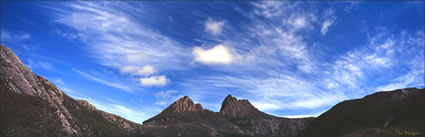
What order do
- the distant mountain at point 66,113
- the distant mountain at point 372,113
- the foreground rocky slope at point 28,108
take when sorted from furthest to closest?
the distant mountain at point 372,113 → the foreground rocky slope at point 28,108 → the distant mountain at point 66,113

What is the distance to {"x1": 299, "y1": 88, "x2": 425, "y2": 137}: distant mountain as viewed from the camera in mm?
121387

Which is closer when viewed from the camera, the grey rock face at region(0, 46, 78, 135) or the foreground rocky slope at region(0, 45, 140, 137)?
the foreground rocky slope at region(0, 45, 140, 137)

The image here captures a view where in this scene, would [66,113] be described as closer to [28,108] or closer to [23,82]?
[28,108]

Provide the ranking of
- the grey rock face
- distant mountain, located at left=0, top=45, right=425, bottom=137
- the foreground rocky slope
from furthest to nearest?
the grey rock face < the foreground rocky slope < distant mountain, located at left=0, top=45, right=425, bottom=137

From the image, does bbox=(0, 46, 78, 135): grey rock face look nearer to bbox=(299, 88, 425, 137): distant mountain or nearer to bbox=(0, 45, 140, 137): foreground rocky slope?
bbox=(0, 45, 140, 137): foreground rocky slope

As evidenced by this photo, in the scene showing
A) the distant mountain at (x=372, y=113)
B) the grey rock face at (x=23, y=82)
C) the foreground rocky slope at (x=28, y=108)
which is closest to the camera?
the foreground rocky slope at (x=28, y=108)

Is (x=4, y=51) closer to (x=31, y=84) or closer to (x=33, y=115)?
(x=31, y=84)

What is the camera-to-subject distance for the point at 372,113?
14650 centimetres

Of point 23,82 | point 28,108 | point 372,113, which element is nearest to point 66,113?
point 28,108

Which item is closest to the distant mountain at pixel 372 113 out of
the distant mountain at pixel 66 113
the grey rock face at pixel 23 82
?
the distant mountain at pixel 66 113

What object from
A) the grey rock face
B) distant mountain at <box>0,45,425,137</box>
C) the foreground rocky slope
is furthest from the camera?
the grey rock face

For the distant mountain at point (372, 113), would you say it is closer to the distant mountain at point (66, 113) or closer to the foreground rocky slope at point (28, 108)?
the distant mountain at point (66, 113)

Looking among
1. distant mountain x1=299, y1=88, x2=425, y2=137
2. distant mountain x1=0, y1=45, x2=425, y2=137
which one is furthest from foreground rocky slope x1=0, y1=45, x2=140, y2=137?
distant mountain x1=299, y1=88, x2=425, y2=137

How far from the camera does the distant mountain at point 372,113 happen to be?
12139cm
